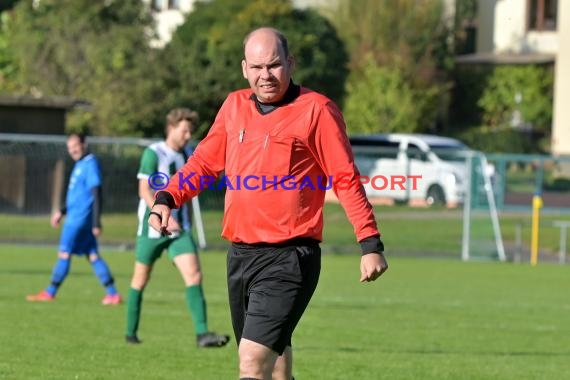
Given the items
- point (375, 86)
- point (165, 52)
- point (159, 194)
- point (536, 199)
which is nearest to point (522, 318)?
point (159, 194)

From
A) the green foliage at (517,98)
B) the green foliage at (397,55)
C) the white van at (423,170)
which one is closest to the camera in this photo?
the white van at (423,170)

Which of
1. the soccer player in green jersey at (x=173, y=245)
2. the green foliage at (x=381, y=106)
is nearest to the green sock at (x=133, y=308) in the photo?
the soccer player in green jersey at (x=173, y=245)

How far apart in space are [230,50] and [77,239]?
35432 mm

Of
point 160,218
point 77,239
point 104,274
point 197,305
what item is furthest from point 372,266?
point 77,239

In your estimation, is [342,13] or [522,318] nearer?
[522,318]

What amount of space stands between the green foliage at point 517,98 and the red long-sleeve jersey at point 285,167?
5500 cm

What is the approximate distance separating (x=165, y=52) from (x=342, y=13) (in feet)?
52.9

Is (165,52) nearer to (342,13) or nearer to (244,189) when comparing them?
(342,13)

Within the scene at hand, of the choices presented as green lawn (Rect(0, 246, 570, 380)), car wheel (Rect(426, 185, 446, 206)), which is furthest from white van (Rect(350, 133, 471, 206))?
green lawn (Rect(0, 246, 570, 380))

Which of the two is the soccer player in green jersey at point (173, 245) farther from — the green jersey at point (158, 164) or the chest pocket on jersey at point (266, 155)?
the chest pocket on jersey at point (266, 155)

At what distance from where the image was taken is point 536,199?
89.7ft

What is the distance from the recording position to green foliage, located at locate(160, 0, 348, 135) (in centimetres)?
4582

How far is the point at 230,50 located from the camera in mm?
50812

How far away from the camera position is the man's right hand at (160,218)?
262 inches
